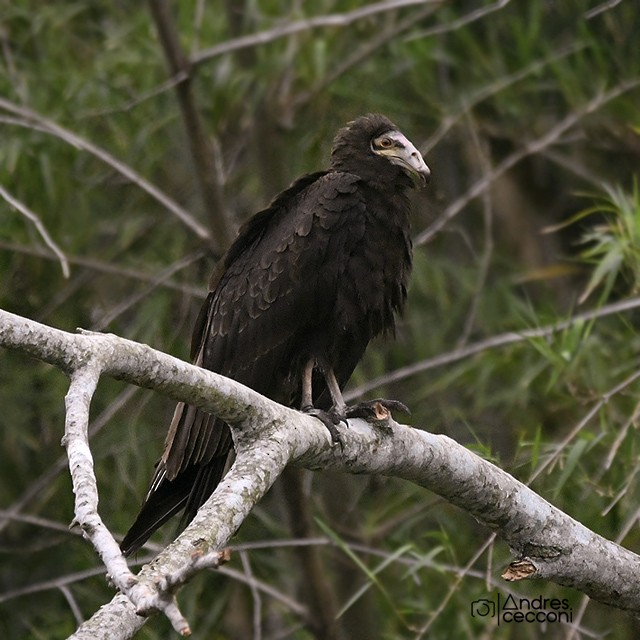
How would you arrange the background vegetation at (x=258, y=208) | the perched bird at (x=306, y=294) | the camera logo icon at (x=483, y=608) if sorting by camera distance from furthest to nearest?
1. the background vegetation at (x=258, y=208)
2. the camera logo icon at (x=483, y=608)
3. the perched bird at (x=306, y=294)

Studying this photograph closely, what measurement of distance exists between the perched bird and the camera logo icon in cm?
114

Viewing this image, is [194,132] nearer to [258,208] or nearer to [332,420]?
[258,208]

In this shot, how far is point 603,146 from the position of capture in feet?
23.7

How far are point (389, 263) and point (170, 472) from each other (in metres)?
1.01

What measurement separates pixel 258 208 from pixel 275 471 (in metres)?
3.55

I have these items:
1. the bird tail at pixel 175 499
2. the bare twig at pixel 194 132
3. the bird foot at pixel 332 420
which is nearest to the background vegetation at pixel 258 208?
the bare twig at pixel 194 132

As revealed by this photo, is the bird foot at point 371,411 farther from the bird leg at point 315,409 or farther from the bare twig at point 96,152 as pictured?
the bare twig at point 96,152

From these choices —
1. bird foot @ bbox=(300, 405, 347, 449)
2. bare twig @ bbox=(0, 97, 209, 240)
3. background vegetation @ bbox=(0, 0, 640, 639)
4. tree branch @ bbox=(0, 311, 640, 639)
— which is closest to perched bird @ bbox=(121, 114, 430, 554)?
bird foot @ bbox=(300, 405, 347, 449)

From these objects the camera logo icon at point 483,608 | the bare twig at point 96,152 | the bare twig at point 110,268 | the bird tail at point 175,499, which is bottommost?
the camera logo icon at point 483,608

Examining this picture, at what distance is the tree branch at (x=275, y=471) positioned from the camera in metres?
2.33

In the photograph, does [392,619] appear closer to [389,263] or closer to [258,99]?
[389,263]

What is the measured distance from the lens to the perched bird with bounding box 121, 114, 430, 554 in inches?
151

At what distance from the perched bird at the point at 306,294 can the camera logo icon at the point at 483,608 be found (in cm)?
114

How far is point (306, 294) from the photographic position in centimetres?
397
